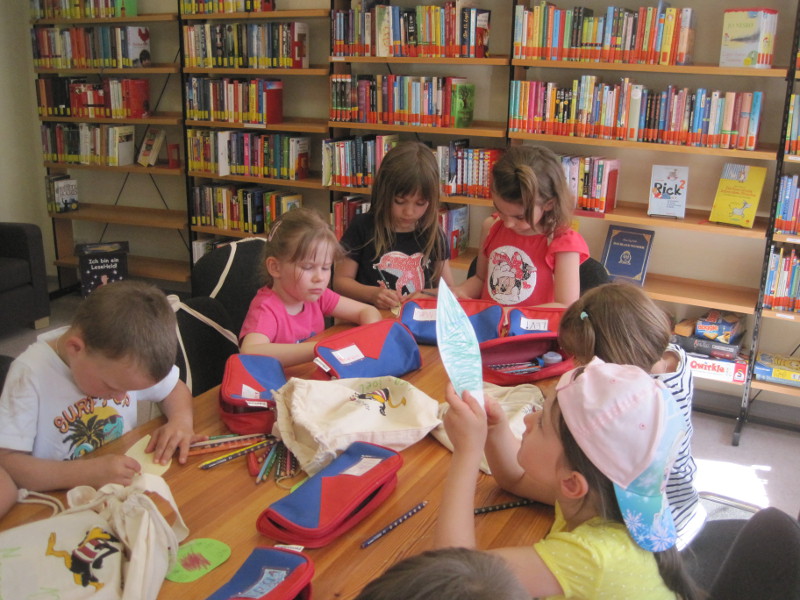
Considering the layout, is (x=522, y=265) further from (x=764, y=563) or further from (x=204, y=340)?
(x=764, y=563)

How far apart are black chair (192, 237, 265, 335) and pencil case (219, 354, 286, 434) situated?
3.02 feet

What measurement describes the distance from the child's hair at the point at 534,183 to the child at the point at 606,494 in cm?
122

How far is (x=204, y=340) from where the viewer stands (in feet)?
6.85

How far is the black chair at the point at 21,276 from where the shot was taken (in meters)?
4.45

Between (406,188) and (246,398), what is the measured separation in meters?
1.19

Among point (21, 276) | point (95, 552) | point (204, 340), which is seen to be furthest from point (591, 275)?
point (21, 276)


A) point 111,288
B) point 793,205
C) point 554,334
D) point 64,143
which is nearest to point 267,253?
point 111,288

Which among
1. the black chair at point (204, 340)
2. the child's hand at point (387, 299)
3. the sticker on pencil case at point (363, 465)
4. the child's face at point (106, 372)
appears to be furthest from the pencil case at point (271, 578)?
the child's hand at point (387, 299)

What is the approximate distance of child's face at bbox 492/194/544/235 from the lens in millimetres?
2285

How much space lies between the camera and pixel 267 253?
2062mm

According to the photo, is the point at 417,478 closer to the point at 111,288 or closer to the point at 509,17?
the point at 111,288

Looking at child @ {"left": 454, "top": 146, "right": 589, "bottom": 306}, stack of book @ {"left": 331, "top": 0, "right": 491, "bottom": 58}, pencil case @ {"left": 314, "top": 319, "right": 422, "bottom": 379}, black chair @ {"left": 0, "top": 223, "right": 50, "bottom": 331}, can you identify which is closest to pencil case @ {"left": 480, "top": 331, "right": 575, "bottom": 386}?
pencil case @ {"left": 314, "top": 319, "right": 422, "bottom": 379}

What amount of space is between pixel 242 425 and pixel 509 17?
3.20 metres

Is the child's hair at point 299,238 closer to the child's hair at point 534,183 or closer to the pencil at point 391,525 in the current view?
the child's hair at point 534,183
